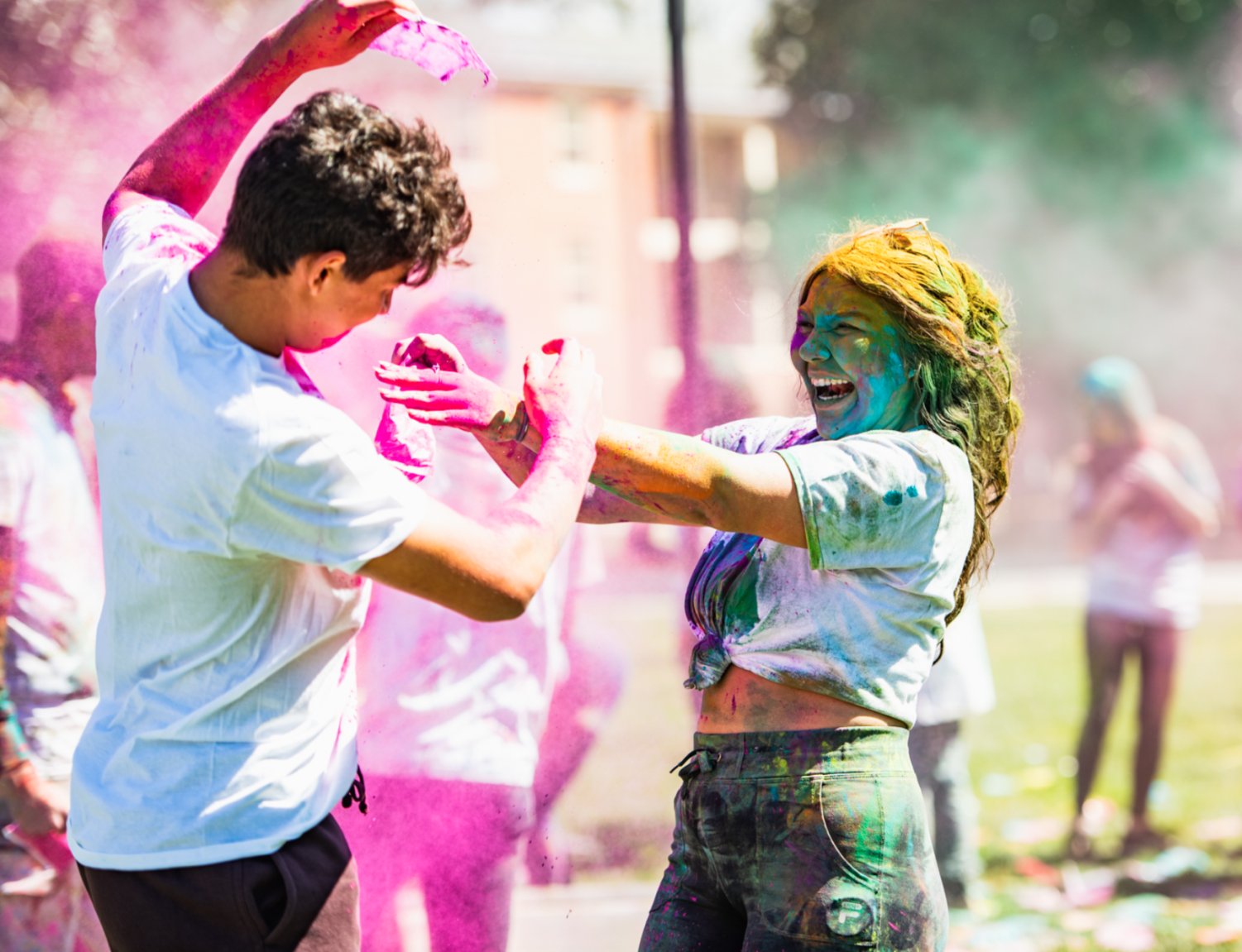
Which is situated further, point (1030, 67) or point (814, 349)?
point (1030, 67)

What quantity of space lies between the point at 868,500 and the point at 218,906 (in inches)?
39.9

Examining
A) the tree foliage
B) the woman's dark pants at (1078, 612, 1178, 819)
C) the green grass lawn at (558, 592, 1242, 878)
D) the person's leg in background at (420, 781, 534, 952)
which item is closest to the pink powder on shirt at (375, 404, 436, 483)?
the person's leg in background at (420, 781, 534, 952)

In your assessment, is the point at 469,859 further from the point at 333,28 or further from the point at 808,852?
the point at 333,28

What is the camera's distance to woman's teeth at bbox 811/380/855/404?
182 centimetres

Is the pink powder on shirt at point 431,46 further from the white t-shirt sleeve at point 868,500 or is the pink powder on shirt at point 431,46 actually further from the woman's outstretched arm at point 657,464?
the white t-shirt sleeve at point 868,500

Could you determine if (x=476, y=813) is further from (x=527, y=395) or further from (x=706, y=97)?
(x=706, y=97)

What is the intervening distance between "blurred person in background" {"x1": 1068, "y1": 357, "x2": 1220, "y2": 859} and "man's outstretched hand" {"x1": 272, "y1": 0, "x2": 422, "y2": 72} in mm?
4257

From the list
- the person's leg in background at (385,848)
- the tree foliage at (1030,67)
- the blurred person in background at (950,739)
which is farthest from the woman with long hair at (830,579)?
the tree foliage at (1030,67)

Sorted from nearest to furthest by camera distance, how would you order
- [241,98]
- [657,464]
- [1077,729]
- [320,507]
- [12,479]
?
[320,507], [657,464], [241,98], [12,479], [1077,729]

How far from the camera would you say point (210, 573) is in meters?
1.34

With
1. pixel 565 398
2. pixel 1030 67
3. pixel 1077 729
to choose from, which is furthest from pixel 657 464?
pixel 1030 67

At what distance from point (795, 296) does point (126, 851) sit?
1.52 metres

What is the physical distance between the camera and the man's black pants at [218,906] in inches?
53.4

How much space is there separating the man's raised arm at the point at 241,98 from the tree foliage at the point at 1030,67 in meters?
12.6
